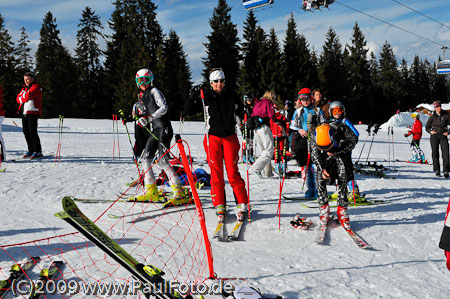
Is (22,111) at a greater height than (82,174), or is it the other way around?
(22,111)

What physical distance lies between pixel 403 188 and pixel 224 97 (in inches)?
209

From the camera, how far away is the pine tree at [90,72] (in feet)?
139

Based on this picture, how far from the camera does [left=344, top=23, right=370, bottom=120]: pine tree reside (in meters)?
56.1

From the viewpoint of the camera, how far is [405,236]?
4.99 meters

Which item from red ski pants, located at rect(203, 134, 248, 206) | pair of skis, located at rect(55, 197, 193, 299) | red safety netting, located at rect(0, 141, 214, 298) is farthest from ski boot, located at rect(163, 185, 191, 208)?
pair of skis, located at rect(55, 197, 193, 299)

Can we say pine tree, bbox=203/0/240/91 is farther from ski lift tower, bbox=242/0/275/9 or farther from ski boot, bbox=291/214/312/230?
ski boot, bbox=291/214/312/230

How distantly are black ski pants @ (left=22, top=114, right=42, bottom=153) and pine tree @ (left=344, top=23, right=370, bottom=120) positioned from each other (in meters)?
48.2

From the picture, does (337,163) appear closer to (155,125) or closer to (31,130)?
(155,125)

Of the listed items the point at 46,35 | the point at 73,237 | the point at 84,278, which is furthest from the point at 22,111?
the point at 46,35

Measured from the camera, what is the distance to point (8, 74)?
1667 inches

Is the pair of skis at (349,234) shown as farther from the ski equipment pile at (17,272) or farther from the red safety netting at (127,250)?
the ski equipment pile at (17,272)

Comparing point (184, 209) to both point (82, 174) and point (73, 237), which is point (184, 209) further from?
point (82, 174)

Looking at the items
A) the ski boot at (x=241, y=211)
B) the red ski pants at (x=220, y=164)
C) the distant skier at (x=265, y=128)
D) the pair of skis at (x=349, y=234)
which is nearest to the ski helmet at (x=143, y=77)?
the red ski pants at (x=220, y=164)

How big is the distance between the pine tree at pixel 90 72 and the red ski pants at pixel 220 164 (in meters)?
40.0
